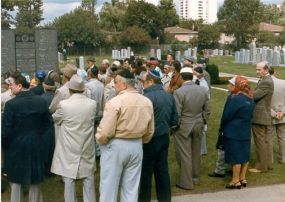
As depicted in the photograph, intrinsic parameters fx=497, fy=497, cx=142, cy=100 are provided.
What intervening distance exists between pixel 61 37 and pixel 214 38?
24.1 metres

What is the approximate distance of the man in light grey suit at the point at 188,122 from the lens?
7.48m

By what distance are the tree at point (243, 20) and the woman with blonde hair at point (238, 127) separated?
6820 centimetres

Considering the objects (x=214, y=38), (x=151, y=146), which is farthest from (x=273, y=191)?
(x=214, y=38)

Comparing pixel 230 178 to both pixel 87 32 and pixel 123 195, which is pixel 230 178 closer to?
pixel 123 195

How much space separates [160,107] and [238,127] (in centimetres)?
163

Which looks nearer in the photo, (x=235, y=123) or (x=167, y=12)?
(x=235, y=123)

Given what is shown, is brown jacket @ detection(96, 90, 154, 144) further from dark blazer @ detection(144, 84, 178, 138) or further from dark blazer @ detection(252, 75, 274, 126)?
dark blazer @ detection(252, 75, 274, 126)

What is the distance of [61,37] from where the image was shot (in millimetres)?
73375

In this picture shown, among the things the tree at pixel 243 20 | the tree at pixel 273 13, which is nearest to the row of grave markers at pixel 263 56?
the tree at pixel 243 20

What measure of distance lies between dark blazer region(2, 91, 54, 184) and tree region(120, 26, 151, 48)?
65.3 m

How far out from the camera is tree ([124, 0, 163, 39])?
78.6 metres

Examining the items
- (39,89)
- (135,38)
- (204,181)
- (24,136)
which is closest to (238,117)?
(204,181)

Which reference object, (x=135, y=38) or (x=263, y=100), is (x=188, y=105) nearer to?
(x=263, y=100)

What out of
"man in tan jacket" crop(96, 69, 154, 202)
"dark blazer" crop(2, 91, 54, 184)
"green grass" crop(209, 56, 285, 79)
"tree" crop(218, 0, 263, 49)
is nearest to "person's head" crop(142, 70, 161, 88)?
"man in tan jacket" crop(96, 69, 154, 202)
